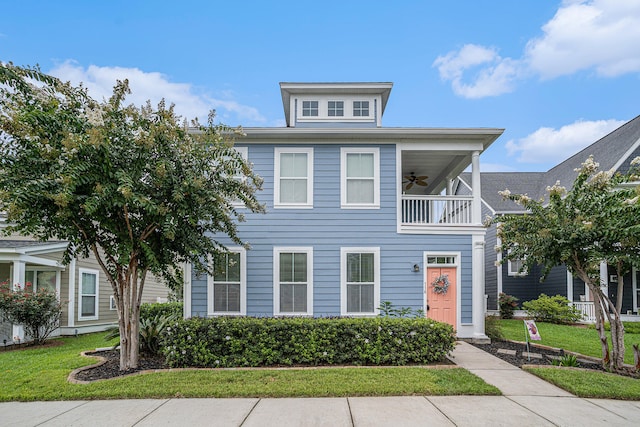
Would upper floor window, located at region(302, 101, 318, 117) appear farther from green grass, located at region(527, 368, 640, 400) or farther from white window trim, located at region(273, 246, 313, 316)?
green grass, located at region(527, 368, 640, 400)

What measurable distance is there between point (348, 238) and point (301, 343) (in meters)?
3.54

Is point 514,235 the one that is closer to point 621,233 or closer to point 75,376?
point 621,233

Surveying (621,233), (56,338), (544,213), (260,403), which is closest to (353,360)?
(260,403)

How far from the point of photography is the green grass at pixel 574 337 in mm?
8953

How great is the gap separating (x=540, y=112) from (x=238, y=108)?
1529cm

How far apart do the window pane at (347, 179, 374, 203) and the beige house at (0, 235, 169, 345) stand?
7.93m

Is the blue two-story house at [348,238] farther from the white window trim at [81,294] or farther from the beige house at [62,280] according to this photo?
the white window trim at [81,294]

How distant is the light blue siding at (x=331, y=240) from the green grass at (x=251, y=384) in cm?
326

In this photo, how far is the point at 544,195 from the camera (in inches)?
568

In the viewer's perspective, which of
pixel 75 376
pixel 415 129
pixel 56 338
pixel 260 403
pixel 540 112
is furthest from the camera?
pixel 540 112

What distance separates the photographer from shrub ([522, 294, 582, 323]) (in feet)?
46.2

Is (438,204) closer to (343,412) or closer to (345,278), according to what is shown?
(345,278)

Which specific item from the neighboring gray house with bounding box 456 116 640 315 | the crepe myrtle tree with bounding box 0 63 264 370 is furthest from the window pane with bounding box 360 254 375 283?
the neighboring gray house with bounding box 456 116 640 315

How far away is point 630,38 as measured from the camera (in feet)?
46.3
